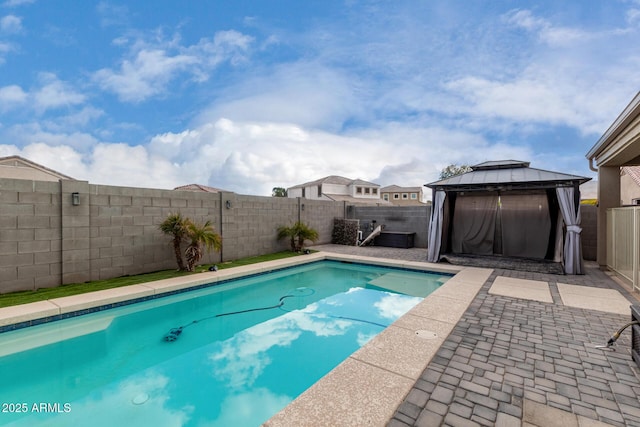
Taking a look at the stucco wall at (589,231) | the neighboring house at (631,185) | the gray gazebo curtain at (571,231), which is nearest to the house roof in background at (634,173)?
the neighboring house at (631,185)

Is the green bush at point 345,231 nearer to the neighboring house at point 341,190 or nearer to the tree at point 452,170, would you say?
the neighboring house at point 341,190

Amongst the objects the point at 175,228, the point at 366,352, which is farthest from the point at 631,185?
the point at 175,228

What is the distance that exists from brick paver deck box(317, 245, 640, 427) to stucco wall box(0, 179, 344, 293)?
20.9 feet

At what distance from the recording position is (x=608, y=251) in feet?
23.4

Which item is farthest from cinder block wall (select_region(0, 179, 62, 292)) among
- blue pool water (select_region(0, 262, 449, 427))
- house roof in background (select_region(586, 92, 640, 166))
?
house roof in background (select_region(586, 92, 640, 166))

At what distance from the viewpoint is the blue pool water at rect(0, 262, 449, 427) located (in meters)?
2.74

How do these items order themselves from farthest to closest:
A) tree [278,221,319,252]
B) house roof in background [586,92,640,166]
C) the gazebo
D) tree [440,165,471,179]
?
tree [440,165,471,179], tree [278,221,319,252], the gazebo, house roof in background [586,92,640,166]

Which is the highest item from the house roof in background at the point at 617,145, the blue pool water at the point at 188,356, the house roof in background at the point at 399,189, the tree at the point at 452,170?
the tree at the point at 452,170

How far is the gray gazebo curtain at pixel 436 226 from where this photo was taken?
8305 mm

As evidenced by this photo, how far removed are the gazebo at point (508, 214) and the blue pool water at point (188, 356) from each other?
3378mm

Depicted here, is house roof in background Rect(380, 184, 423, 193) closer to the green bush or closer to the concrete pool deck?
the green bush

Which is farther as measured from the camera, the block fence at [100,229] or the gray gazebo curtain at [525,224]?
the gray gazebo curtain at [525,224]

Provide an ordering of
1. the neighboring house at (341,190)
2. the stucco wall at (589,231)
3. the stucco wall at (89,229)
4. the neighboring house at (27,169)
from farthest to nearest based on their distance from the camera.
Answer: the neighboring house at (341,190), the neighboring house at (27,169), the stucco wall at (589,231), the stucco wall at (89,229)

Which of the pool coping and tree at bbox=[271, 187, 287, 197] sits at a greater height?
tree at bbox=[271, 187, 287, 197]
